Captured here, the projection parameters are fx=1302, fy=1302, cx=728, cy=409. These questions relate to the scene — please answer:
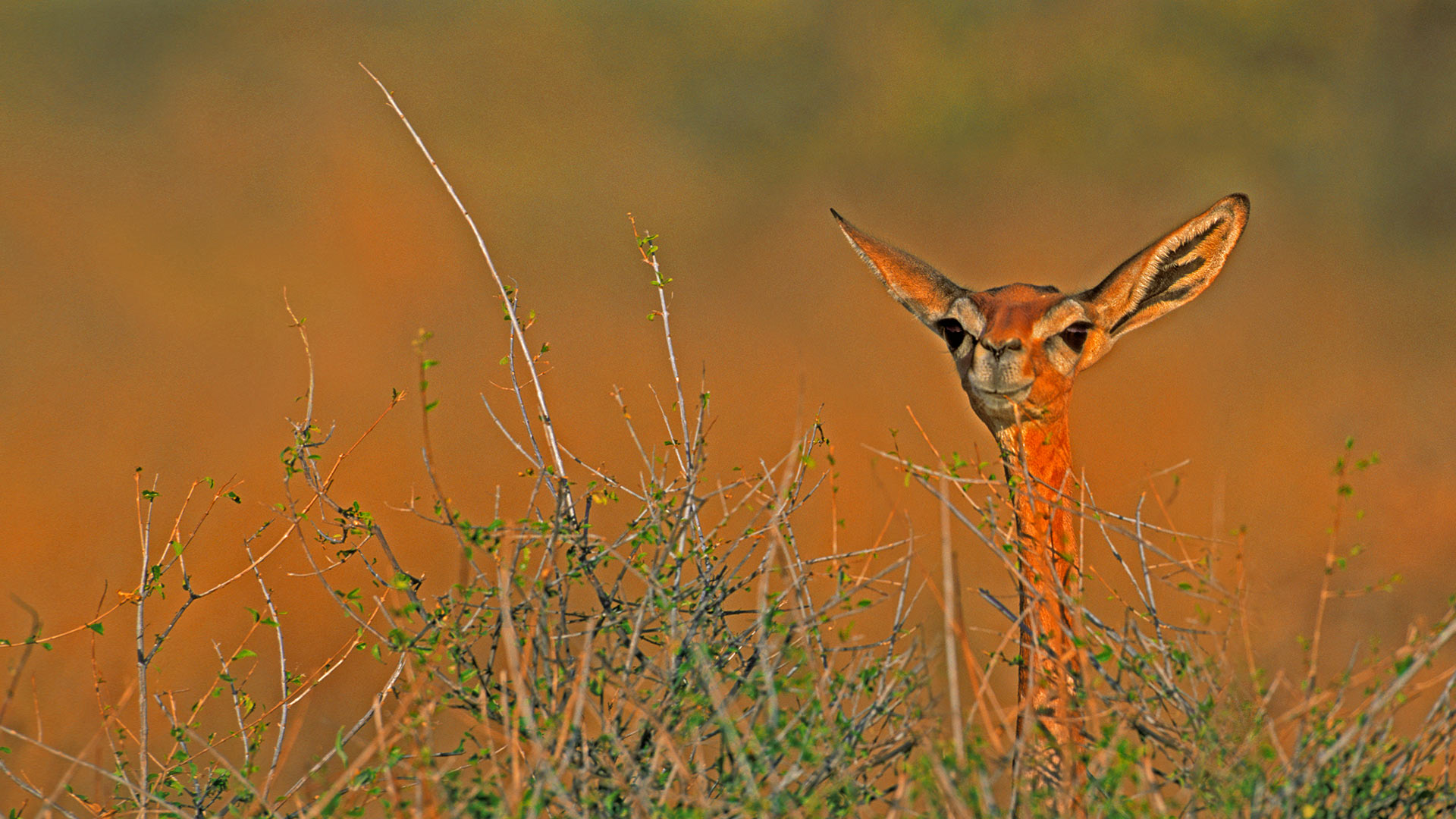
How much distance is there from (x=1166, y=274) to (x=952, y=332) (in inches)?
26.8

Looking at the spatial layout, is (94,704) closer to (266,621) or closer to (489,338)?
(266,621)

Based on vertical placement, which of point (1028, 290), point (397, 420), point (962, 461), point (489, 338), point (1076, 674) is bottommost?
point (1076, 674)

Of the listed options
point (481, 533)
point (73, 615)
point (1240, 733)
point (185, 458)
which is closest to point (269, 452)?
point (185, 458)

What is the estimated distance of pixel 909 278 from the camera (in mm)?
4227

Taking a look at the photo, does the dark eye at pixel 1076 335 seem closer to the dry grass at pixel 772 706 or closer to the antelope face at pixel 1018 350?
the antelope face at pixel 1018 350

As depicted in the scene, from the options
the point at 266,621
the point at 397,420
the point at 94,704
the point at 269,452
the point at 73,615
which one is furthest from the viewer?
the point at 397,420

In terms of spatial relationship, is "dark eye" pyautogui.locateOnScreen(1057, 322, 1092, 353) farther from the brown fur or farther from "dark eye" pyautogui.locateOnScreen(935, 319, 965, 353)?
"dark eye" pyautogui.locateOnScreen(935, 319, 965, 353)

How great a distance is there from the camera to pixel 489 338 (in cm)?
1135

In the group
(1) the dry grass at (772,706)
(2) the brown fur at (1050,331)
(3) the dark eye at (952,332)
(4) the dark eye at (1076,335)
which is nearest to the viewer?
(1) the dry grass at (772,706)

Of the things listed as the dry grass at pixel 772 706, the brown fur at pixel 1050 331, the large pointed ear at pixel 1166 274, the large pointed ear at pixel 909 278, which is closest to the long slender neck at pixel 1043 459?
the brown fur at pixel 1050 331

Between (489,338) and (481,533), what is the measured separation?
878 centimetres

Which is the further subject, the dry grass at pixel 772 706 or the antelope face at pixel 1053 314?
the antelope face at pixel 1053 314

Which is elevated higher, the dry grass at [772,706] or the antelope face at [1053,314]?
the antelope face at [1053,314]

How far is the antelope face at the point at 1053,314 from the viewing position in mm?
3807
